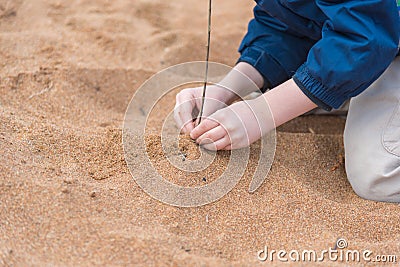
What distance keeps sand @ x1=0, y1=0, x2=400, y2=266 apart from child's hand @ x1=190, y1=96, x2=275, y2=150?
2.5 inches

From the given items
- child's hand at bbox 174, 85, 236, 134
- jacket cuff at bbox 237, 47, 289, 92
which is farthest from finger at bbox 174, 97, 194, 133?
jacket cuff at bbox 237, 47, 289, 92

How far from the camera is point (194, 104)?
1.43 metres

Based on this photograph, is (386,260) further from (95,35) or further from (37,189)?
(95,35)

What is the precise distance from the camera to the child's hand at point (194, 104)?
1.38m

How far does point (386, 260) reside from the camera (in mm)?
1078

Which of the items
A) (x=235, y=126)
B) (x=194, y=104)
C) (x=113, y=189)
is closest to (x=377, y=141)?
(x=235, y=126)

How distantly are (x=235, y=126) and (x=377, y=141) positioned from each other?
38cm

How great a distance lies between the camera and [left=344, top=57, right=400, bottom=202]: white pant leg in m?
1.31

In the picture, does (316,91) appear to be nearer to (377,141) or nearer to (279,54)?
(377,141)

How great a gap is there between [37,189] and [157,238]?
0.28 metres

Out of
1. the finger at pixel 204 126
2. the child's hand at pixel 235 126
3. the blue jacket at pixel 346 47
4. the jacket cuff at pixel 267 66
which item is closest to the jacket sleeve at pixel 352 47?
the blue jacket at pixel 346 47

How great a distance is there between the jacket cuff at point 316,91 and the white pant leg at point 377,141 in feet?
0.54

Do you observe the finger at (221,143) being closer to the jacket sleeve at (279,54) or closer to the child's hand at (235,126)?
the child's hand at (235,126)

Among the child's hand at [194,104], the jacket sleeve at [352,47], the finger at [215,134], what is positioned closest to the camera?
the jacket sleeve at [352,47]
